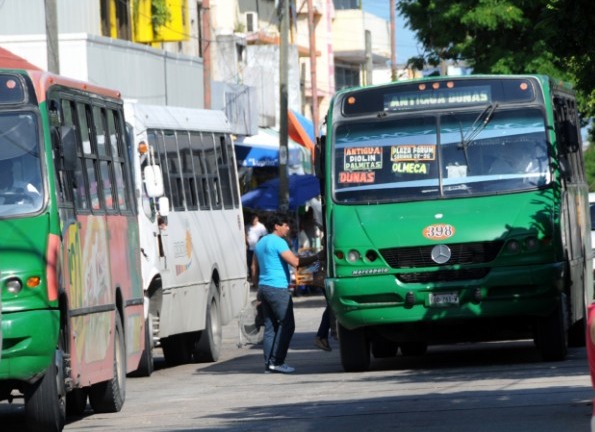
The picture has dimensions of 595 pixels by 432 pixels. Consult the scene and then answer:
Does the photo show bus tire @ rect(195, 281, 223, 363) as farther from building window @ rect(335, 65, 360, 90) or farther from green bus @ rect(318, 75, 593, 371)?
building window @ rect(335, 65, 360, 90)

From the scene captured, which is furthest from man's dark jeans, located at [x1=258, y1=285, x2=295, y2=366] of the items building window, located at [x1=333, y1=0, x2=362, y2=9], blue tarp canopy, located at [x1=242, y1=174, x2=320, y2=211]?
building window, located at [x1=333, y1=0, x2=362, y2=9]

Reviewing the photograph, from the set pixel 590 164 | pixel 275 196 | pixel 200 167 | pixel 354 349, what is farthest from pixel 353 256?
pixel 590 164

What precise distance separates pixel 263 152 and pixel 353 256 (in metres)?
30.3

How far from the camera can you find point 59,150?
44.9ft

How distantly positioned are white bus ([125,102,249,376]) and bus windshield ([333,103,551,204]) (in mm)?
2772

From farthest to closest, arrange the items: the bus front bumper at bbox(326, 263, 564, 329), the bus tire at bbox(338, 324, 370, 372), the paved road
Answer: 1. the bus tire at bbox(338, 324, 370, 372)
2. the bus front bumper at bbox(326, 263, 564, 329)
3. the paved road

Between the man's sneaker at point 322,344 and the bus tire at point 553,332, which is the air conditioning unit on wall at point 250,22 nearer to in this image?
the man's sneaker at point 322,344

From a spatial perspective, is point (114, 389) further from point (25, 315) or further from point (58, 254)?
point (25, 315)

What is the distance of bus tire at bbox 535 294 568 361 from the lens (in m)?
17.7

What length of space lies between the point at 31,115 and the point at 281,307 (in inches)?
260

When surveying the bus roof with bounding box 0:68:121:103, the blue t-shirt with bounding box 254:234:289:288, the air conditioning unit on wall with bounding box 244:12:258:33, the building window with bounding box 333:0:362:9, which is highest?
the building window with bounding box 333:0:362:9

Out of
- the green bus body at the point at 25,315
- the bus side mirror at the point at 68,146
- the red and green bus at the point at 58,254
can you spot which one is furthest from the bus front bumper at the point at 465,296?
the green bus body at the point at 25,315

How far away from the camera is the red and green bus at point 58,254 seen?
12633mm

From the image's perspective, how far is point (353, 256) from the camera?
17.6 meters
